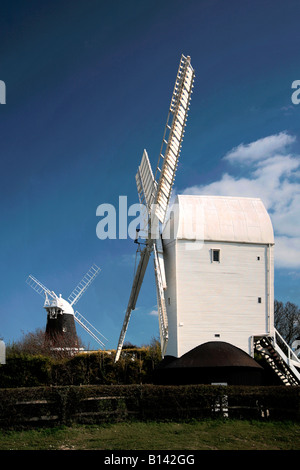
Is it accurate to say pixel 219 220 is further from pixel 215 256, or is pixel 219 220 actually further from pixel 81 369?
pixel 81 369

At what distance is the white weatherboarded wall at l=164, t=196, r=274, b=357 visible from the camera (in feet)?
77.2

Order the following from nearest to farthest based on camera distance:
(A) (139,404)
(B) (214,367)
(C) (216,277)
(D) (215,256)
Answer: (A) (139,404), (B) (214,367), (C) (216,277), (D) (215,256)

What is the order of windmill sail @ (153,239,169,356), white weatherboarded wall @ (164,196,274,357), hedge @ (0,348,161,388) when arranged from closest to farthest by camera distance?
1. windmill sail @ (153,239,169,356)
2. white weatherboarded wall @ (164,196,274,357)
3. hedge @ (0,348,161,388)

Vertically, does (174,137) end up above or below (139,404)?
above

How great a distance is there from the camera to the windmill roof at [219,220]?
79.9ft

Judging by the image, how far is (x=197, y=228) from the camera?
960 inches

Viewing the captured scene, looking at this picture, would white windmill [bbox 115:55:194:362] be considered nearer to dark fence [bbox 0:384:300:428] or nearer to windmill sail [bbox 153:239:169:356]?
windmill sail [bbox 153:239:169:356]

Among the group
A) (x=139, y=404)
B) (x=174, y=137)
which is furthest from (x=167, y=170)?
(x=139, y=404)

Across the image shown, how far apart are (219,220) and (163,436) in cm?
1147

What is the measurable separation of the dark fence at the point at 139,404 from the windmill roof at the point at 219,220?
25.0 feet

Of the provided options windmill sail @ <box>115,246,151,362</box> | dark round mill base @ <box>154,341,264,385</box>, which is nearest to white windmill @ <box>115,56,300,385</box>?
dark round mill base @ <box>154,341,264,385</box>

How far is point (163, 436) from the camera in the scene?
16406 mm
